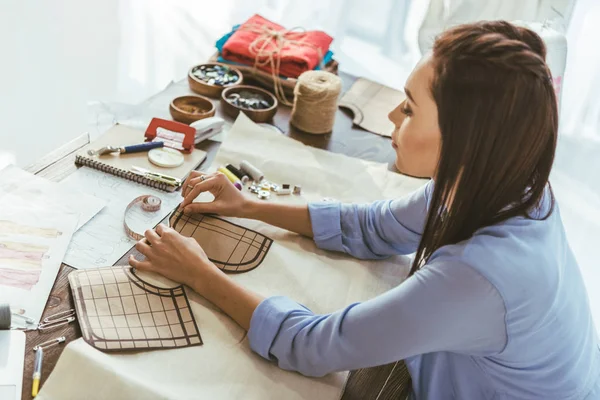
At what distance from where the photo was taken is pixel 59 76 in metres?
2.28

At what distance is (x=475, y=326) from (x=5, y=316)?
1.79ft

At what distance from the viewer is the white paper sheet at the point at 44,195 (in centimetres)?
93

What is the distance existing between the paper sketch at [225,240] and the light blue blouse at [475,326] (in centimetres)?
14

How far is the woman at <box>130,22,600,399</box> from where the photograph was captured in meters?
0.66

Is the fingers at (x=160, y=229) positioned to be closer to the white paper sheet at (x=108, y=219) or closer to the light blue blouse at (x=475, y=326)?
the white paper sheet at (x=108, y=219)

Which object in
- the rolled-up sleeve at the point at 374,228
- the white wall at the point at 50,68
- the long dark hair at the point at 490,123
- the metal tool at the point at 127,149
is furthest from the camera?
the white wall at the point at 50,68

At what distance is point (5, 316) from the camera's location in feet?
2.30

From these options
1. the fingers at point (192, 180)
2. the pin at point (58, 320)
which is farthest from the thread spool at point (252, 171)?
the pin at point (58, 320)

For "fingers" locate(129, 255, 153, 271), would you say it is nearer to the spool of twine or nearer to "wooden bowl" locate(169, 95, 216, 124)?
"wooden bowl" locate(169, 95, 216, 124)

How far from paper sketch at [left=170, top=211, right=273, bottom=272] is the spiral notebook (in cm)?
10

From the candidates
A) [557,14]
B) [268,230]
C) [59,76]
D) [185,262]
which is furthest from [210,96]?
[59,76]

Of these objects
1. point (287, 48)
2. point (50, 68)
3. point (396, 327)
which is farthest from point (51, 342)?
point (50, 68)

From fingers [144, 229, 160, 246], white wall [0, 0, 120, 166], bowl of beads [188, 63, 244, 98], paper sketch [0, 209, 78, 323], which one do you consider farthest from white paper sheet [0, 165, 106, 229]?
white wall [0, 0, 120, 166]

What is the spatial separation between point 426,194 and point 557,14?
2.93 feet
